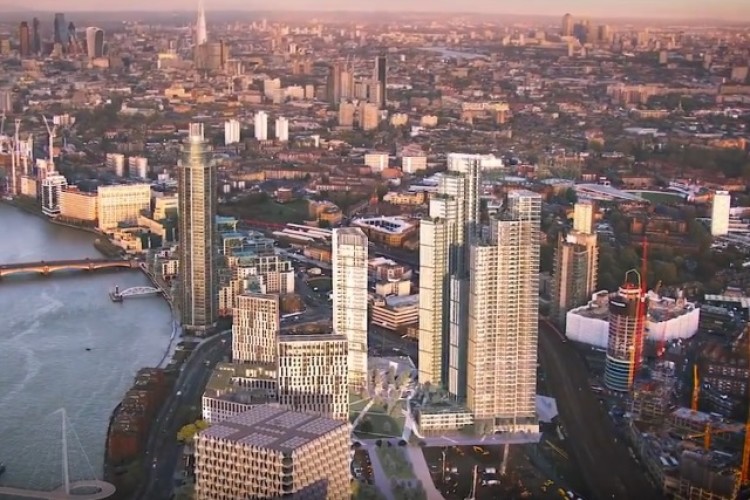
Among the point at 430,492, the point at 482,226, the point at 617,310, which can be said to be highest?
the point at 482,226

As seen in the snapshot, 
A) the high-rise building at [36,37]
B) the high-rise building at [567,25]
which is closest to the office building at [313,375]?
the high-rise building at [567,25]

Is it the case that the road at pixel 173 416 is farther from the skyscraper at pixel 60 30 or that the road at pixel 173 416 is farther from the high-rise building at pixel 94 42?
the high-rise building at pixel 94 42

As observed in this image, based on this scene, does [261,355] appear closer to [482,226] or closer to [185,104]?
[482,226]

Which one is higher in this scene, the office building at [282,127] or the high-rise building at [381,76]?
the high-rise building at [381,76]

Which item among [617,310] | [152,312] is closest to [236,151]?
[152,312]

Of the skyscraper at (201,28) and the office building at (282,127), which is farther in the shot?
the office building at (282,127)

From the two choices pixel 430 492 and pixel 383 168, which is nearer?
pixel 430 492

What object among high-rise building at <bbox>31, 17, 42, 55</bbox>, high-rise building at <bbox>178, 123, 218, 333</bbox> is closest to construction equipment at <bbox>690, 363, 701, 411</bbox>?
high-rise building at <bbox>178, 123, 218, 333</bbox>
